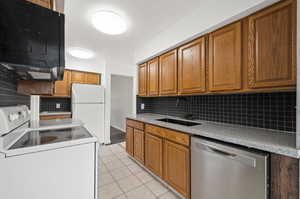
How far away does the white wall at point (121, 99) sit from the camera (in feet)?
15.7

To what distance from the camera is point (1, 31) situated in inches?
30.4

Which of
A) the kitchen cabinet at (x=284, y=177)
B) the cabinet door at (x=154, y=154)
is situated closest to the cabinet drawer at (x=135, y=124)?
the cabinet door at (x=154, y=154)

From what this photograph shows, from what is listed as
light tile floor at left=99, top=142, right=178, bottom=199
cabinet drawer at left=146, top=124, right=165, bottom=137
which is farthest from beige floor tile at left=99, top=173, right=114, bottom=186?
cabinet drawer at left=146, top=124, right=165, bottom=137

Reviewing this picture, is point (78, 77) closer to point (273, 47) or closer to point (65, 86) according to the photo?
point (65, 86)

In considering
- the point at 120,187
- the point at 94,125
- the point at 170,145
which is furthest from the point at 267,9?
the point at 94,125

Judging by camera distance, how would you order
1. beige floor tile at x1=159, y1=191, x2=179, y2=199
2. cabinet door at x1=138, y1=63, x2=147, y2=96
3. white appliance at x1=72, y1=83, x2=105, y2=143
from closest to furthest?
beige floor tile at x1=159, y1=191, x2=179, y2=199 → cabinet door at x1=138, y1=63, x2=147, y2=96 → white appliance at x1=72, y1=83, x2=105, y2=143

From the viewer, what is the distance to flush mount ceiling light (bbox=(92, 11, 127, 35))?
1640 mm

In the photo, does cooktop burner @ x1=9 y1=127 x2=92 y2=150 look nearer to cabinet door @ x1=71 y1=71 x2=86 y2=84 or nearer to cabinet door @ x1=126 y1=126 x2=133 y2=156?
cabinet door @ x1=126 y1=126 x2=133 y2=156

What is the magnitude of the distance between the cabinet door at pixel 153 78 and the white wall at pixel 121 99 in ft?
6.99

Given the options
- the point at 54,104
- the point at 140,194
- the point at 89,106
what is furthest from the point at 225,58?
the point at 54,104

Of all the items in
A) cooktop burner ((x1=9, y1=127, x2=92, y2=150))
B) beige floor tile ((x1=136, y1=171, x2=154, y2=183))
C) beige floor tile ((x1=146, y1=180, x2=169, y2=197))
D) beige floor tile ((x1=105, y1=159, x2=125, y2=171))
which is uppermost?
cooktop burner ((x1=9, y1=127, x2=92, y2=150))

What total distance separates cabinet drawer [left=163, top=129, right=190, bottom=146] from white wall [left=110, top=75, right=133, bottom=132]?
3095 mm

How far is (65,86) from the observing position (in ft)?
11.8

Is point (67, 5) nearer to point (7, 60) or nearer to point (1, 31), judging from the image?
point (1, 31)
